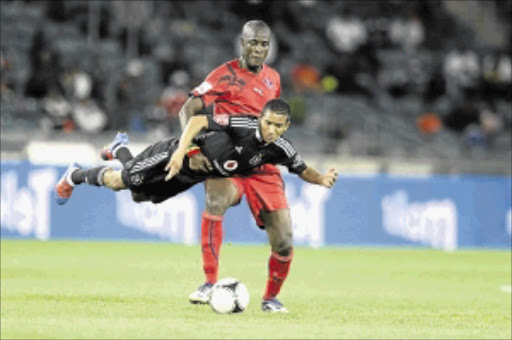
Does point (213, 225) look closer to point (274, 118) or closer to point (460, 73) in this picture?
point (274, 118)

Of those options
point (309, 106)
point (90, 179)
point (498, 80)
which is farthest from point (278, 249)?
point (498, 80)

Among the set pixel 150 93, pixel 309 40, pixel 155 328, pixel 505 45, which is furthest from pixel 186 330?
pixel 505 45

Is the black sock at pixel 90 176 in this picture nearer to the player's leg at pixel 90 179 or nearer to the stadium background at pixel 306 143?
the player's leg at pixel 90 179

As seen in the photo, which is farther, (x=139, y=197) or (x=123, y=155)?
(x=123, y=155)

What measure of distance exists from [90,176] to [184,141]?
1.73 meters

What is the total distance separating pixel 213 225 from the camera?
31.8 feet

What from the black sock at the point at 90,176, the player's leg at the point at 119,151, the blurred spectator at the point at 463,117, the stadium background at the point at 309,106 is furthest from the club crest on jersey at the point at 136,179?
the blurred spectator at the point at 463,117

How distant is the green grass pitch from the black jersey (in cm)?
124

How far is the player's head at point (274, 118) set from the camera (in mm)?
9000

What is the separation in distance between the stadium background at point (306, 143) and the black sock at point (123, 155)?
4.23 ft

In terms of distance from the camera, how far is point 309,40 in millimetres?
25828

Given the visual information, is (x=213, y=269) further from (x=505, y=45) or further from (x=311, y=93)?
(x=505, y=45)

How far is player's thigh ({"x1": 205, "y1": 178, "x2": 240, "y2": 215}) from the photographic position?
973 centimetres

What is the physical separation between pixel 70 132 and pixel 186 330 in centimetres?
1226
